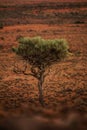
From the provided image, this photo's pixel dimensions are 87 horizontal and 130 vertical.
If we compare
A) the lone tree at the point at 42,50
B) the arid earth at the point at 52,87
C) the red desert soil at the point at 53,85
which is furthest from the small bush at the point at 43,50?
the red desert soil at the point at 53,85

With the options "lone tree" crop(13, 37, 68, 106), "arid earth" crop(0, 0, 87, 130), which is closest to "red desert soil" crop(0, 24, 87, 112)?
"arid earth" crop(0, 0, 87, 130)

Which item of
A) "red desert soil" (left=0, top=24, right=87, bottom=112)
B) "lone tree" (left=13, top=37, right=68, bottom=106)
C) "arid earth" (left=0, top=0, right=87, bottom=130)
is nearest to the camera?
"arid earth" (left=0, top=0, right=87, bottom=130)

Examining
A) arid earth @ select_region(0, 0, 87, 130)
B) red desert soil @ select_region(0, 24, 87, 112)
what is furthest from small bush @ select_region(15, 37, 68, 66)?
red desert soil @ select_region(0, 24, 87, 112)

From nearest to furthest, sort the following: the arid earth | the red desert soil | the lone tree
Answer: the arid earth < the lone tree < the red desert soil

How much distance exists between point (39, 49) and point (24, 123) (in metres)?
10.4

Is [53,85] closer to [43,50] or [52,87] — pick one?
[52,87]

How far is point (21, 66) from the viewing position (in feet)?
78.5

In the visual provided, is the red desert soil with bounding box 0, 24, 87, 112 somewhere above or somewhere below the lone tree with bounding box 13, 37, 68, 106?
below

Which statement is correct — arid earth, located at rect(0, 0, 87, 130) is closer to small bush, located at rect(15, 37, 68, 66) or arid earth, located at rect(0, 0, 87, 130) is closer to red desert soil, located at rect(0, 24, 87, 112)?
red desert soil, located at rect(0, 24, 87, 112)

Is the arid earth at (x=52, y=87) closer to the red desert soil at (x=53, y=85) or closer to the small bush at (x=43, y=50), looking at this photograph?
the red desert soil at (x=53, y=85)

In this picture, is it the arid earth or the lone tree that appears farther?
the lone tree

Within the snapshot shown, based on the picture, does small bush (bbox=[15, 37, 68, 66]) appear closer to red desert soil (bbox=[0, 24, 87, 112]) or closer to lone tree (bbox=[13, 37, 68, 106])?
lone tree (bbox=[13, 37, 68, 106])

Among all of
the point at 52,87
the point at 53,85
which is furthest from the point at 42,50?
the point at 53,85

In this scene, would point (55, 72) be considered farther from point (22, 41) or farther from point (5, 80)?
point (22, 41)
